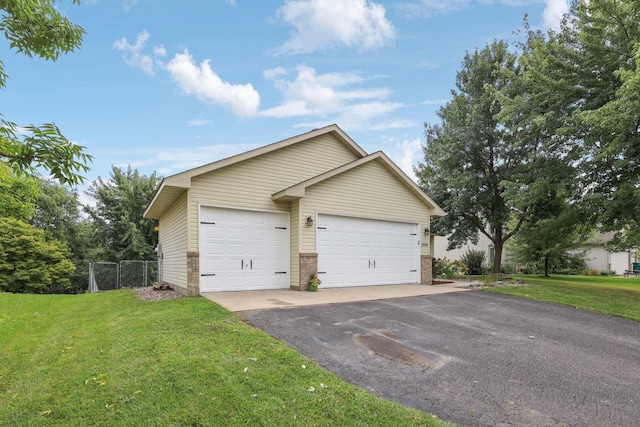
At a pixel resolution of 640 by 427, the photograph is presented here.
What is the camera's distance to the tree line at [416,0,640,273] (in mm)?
11047

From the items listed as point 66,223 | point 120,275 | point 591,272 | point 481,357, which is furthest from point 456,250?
point 66,223

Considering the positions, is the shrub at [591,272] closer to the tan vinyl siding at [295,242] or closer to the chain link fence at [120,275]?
the tan vinyl siding at [295,242]

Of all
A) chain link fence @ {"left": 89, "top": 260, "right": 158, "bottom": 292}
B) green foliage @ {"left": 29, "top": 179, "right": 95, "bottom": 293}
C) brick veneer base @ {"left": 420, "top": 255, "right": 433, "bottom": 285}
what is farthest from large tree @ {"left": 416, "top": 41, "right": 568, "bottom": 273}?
green foliage @ {"left": 29, "top": 179, "right": 95, "bottom": 293}

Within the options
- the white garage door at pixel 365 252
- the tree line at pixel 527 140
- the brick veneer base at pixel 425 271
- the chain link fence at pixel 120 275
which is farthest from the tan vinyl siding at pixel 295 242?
the chain link fence at pixel 120 275

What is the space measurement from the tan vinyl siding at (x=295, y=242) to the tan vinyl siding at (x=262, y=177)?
38 cm

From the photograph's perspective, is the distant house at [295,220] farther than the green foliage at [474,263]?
No

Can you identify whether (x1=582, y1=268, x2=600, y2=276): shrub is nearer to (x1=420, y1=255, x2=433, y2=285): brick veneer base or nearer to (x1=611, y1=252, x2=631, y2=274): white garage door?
(x1=611, y1=252, x2=631, y2=274): white garage door

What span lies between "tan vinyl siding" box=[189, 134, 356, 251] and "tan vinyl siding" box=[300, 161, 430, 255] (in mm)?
1034

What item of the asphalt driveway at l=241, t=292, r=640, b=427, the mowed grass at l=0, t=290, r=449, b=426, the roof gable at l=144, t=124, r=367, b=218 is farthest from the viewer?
the roof gable at l=144, t=124, r=367, b=218

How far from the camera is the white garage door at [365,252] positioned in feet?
35.1

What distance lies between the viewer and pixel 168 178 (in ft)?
29.5

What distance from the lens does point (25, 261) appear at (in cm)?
2184

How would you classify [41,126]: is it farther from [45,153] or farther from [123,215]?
[123,215]

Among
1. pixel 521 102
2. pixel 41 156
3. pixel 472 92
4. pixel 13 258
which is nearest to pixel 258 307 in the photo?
pixel 41 156
